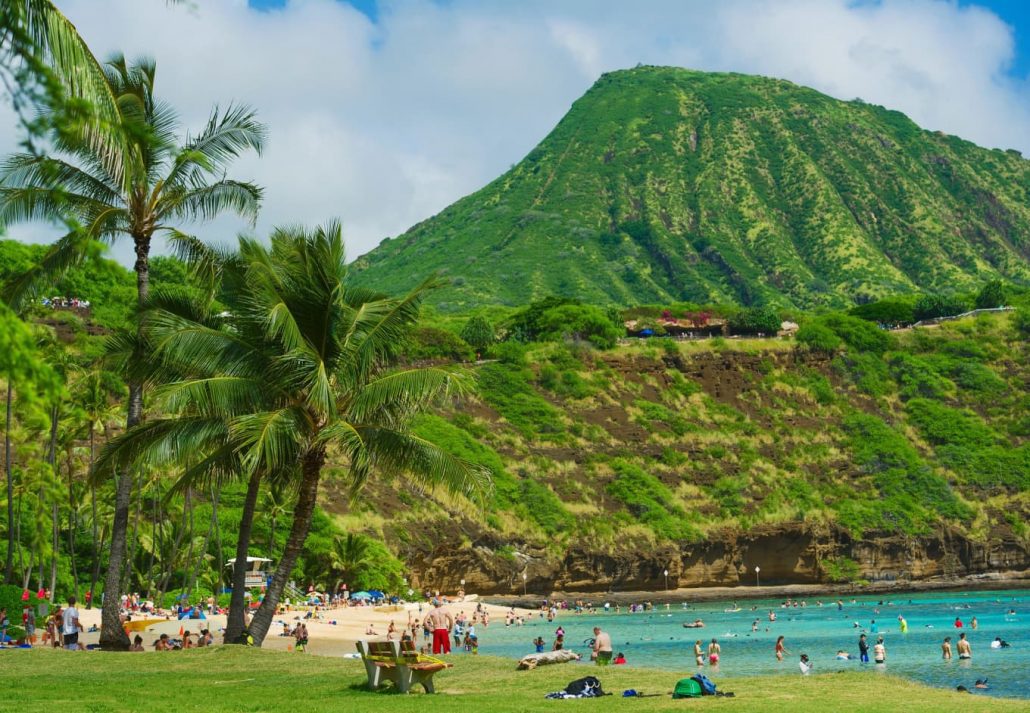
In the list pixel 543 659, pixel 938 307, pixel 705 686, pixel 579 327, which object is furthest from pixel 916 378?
pixel 705 686

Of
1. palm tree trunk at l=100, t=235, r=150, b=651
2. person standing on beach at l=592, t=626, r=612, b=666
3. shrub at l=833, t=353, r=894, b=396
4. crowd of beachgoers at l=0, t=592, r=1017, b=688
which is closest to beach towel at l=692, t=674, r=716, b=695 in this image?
crowd of beachgoers at l=0, t=592, r=1017, b=688

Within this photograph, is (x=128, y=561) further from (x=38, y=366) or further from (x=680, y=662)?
(x=38, y=366)

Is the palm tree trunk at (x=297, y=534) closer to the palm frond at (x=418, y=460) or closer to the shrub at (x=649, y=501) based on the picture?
the palm frond at (x=418, y=460)

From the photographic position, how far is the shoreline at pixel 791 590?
260 ft

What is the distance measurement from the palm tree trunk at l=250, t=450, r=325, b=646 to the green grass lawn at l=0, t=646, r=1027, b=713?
726 millimetres

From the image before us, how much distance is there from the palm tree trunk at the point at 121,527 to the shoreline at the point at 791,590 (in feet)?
172

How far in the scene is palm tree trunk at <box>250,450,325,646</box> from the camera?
22.7m

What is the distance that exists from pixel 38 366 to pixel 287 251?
700 inches

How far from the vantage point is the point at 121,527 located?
81.0ft

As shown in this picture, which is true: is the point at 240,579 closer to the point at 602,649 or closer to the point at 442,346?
the point at 602,649

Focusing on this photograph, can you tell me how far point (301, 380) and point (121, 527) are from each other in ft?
19.8

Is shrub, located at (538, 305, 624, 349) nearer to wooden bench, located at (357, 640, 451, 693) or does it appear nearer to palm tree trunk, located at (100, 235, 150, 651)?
palm tree trunk, located at (100, 235, 150, 651)

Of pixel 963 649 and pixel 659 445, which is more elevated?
pixel 659 445

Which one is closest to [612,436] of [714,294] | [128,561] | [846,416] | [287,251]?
[846,416]
